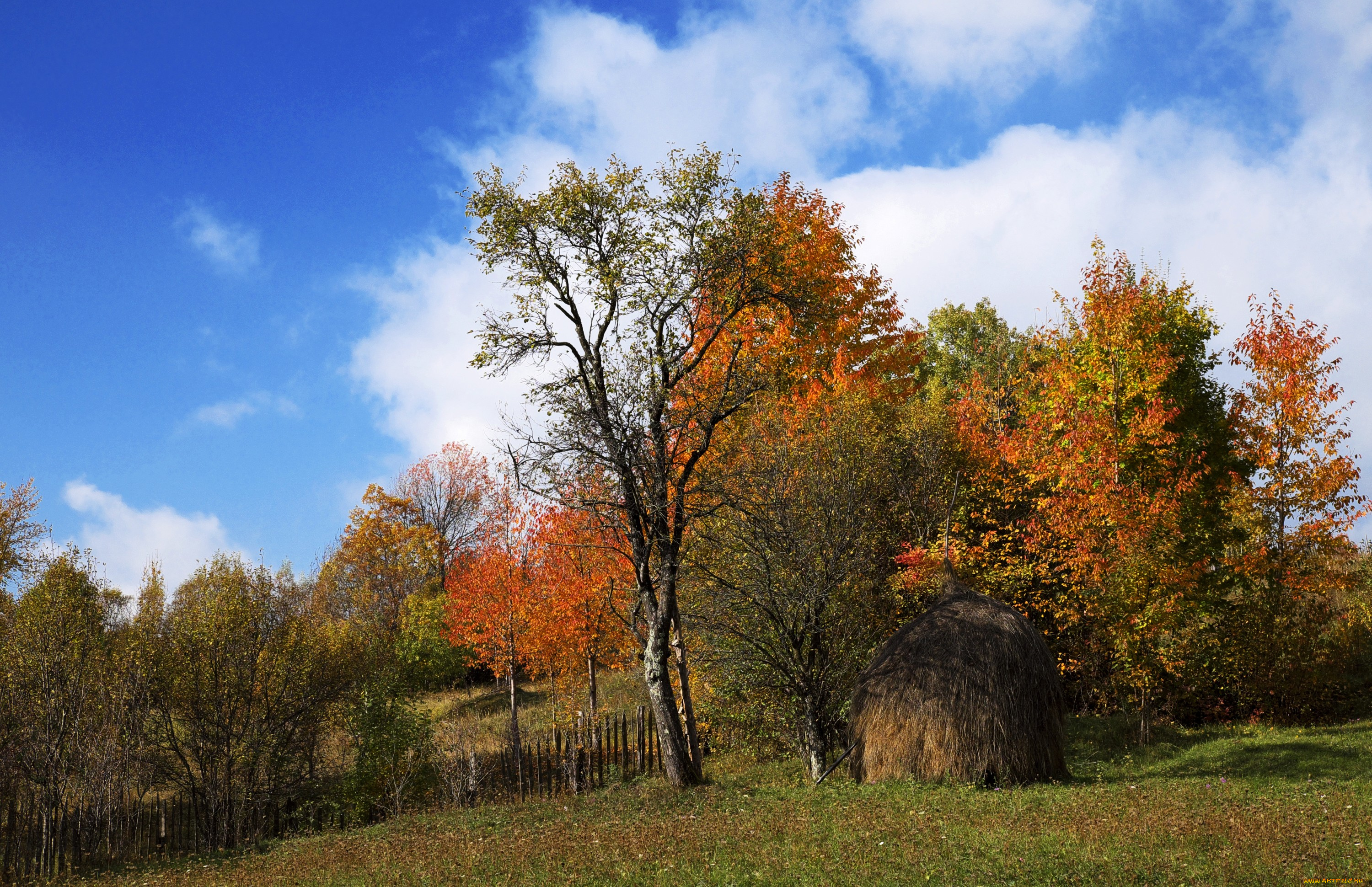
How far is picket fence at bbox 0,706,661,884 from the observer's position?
892 inches

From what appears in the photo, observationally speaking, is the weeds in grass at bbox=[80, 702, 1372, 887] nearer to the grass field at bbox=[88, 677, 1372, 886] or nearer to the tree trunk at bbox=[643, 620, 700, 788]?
the grass field at bbox=[88, 677, 1372, 886]

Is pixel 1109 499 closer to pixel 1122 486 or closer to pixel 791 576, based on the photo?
pixel 1122 486

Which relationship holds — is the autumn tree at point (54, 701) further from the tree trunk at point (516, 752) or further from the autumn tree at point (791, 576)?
the autumn tree at point (791, 576)

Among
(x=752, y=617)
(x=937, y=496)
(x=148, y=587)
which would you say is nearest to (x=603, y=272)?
(x=752, y=617)

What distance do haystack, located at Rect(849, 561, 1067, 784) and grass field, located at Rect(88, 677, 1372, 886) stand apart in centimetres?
62

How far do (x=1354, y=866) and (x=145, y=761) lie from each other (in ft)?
93.1

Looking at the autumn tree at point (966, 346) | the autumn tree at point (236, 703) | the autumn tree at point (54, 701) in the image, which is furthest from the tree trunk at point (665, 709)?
the autumn tree at point (966, 346)

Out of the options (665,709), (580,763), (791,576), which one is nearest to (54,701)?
(580,763)

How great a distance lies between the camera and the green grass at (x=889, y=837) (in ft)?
34.5

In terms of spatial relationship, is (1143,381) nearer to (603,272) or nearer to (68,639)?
(603,272)

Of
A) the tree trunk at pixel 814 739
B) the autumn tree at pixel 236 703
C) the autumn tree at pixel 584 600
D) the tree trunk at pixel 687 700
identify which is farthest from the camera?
the autumn tree at pixel 584 600

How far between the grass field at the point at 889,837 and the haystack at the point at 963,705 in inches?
24.5

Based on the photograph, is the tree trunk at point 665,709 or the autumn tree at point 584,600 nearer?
the tree trunk at point 665,709

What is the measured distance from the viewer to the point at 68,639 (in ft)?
74.3
